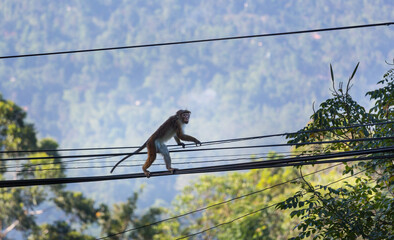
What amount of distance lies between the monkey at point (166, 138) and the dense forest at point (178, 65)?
200ft

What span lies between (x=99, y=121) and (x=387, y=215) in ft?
240

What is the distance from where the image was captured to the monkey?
5273mm

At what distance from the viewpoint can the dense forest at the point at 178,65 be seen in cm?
7356

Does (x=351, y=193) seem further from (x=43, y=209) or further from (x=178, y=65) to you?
(x=178, y=65)

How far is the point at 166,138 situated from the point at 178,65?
260 ft

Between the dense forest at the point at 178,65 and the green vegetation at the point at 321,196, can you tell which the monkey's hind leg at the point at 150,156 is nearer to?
the green vegetation at the point at 321,196

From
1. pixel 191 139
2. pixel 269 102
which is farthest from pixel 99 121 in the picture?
pixel 191 139

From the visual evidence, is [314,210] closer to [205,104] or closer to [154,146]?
[154,146]

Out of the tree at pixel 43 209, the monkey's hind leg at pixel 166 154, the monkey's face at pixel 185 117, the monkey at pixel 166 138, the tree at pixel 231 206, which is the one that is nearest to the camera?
the monkey's hind leg at pixel 166 154

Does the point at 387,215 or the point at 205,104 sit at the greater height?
the point at 205,104

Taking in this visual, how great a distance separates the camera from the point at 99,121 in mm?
76438

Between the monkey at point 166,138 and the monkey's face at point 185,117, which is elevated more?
the monkey's face at point 185,117

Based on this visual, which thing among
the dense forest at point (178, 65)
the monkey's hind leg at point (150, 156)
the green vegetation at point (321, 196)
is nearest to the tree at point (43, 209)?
the green vegetation at point (321, 196)

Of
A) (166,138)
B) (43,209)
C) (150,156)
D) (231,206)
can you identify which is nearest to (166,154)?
(150,156)
